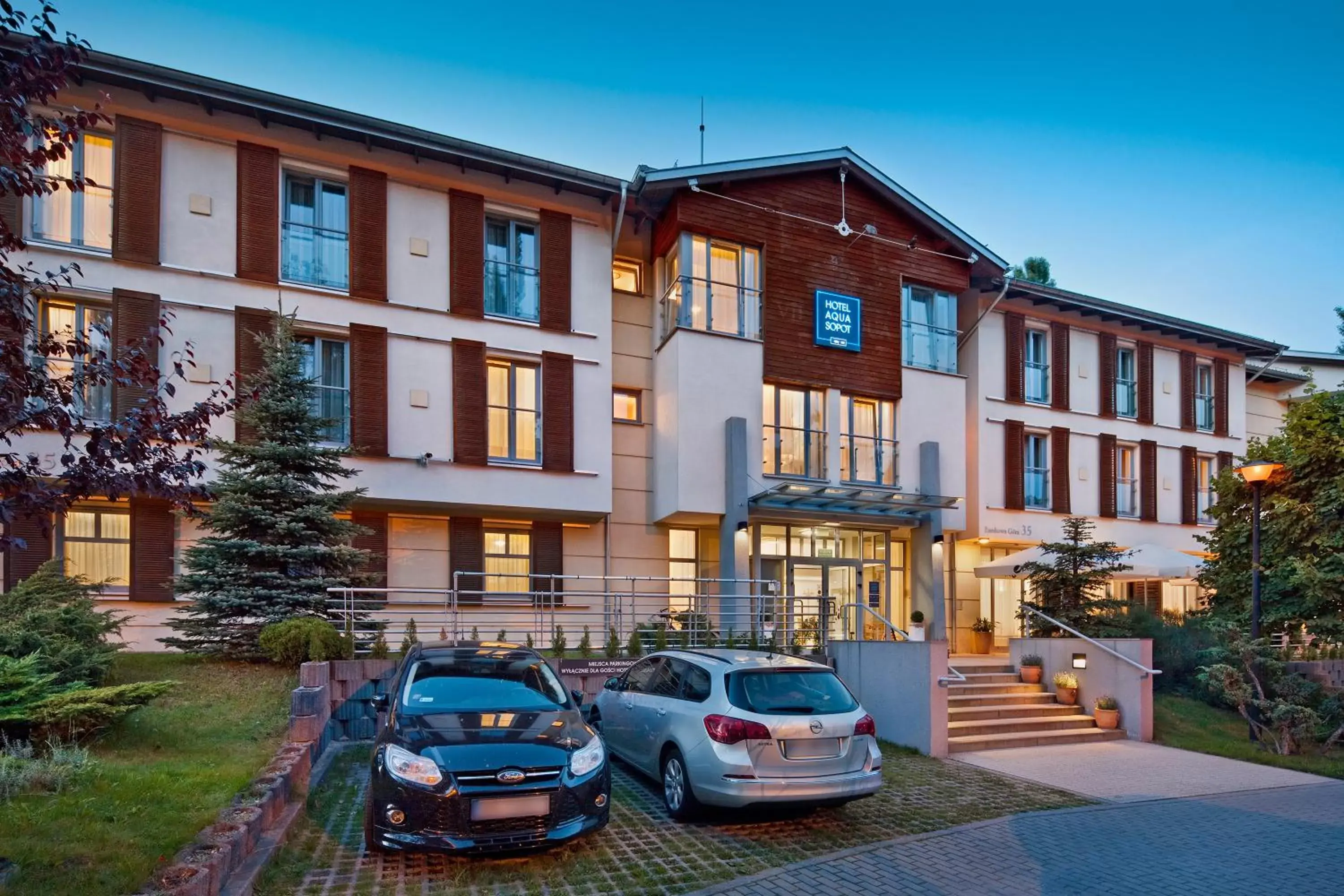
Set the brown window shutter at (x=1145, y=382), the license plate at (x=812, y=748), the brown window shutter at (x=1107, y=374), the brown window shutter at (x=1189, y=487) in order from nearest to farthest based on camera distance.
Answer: the license plate at (x=812, y=748), the brown window shutter at (x=1107, y=374), the brown window shutter at (x=1145, y=382), the brown window shutter at (x=1189, y=487)

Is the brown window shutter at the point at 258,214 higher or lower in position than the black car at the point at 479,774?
higher

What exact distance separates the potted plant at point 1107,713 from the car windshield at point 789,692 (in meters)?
7.26

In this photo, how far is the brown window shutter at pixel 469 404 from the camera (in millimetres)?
16109

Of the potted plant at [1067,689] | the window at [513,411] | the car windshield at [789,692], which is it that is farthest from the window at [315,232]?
the potted plant at [1067,689]

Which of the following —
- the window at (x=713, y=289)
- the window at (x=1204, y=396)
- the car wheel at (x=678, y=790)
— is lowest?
the car wheel at (x=678, y=790)

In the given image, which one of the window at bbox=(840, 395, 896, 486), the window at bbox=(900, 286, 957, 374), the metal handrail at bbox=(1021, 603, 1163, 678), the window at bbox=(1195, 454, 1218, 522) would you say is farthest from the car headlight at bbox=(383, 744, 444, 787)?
the window at bbox=(1195, 454, 1218, 522)

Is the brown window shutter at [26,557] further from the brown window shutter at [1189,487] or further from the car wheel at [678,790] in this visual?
the brown window shutter at [1189,487]

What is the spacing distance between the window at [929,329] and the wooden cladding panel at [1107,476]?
6.37 metres

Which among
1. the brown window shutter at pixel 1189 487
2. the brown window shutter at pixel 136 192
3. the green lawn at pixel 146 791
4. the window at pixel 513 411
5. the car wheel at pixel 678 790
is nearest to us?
the green lawn at pixel 146 791

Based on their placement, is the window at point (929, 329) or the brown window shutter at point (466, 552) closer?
the brown window shutter at point (466, 552)

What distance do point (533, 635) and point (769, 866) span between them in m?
9.04

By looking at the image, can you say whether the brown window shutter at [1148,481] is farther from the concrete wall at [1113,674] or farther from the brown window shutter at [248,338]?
the brown window shutter at [248,338]

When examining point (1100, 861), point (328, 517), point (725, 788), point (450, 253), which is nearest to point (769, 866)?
point (725, 788)

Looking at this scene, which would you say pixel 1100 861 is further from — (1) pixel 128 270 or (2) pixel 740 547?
(1) pixel 128 270
